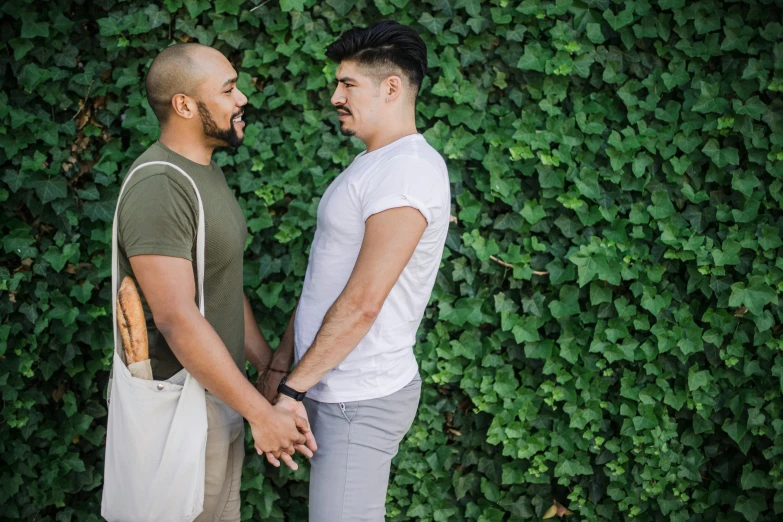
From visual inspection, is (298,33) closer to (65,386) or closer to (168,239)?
(168,239)

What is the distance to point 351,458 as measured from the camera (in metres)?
1.96

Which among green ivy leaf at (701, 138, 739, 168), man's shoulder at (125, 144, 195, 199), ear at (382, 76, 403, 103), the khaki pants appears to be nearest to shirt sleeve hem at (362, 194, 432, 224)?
ear at (382, 76, 403, 103)

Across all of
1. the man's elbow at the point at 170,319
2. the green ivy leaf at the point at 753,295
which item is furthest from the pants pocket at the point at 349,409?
the green ivy leaf at the point at 753,295

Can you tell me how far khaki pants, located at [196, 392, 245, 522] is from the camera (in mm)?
2051

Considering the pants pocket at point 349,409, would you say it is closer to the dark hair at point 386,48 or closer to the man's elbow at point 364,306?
the man's elbow at point 364,306

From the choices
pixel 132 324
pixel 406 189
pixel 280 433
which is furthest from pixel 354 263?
pixel 132 324

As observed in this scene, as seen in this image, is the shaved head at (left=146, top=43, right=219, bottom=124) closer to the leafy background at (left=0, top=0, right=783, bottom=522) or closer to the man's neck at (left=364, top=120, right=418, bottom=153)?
the man's neck at (left=364, top=120, right=418, bottom=153)

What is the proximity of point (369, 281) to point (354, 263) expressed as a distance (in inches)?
6.6

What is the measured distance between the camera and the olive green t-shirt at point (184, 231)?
1.81 meters

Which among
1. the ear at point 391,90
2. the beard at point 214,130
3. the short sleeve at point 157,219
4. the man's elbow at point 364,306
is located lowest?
the man's elbow at point 364,306

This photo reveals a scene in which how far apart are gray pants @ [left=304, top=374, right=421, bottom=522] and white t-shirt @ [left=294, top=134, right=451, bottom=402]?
0.04 meters

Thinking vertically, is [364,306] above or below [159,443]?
above

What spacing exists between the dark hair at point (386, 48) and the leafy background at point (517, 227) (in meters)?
0.66

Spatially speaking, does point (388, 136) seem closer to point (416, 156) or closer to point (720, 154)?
point (416, 156)
